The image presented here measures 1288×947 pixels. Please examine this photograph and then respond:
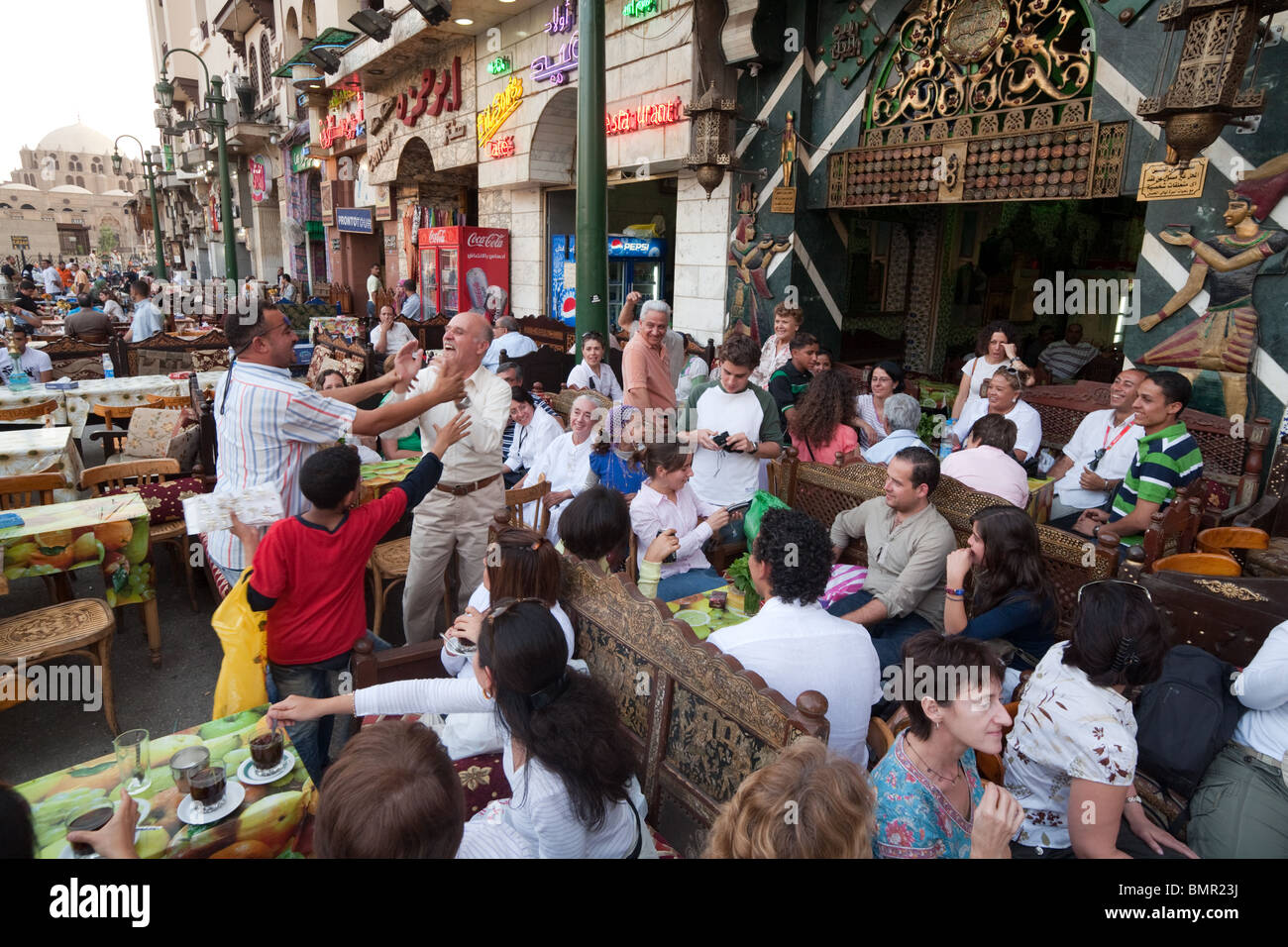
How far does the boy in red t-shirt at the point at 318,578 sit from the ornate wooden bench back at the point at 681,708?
1007mm

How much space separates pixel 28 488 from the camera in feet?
17.3

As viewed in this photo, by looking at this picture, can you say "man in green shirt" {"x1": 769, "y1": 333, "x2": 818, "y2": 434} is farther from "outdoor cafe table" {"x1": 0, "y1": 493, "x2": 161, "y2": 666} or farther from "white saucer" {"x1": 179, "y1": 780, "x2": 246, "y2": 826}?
"white saucer" {"x1": 179, "y1": 780, "x2": 246, "y2": 826}

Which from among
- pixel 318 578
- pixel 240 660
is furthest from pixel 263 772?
pixel 318 578

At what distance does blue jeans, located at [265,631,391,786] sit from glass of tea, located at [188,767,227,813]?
0.86 m

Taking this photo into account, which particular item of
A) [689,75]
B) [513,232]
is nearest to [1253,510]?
[689,75]

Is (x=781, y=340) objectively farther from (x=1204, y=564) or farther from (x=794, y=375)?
(x=1204, y=564)

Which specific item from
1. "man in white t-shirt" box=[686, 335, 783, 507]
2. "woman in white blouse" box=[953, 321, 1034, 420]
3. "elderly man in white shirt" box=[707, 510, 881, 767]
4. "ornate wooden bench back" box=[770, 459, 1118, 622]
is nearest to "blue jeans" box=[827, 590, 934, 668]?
"ornate wooden bench back" box=[770, 459, 1118, 622]

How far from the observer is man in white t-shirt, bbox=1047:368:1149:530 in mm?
5266

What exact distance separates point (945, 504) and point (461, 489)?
289 cm

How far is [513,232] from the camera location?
14.0 metres
